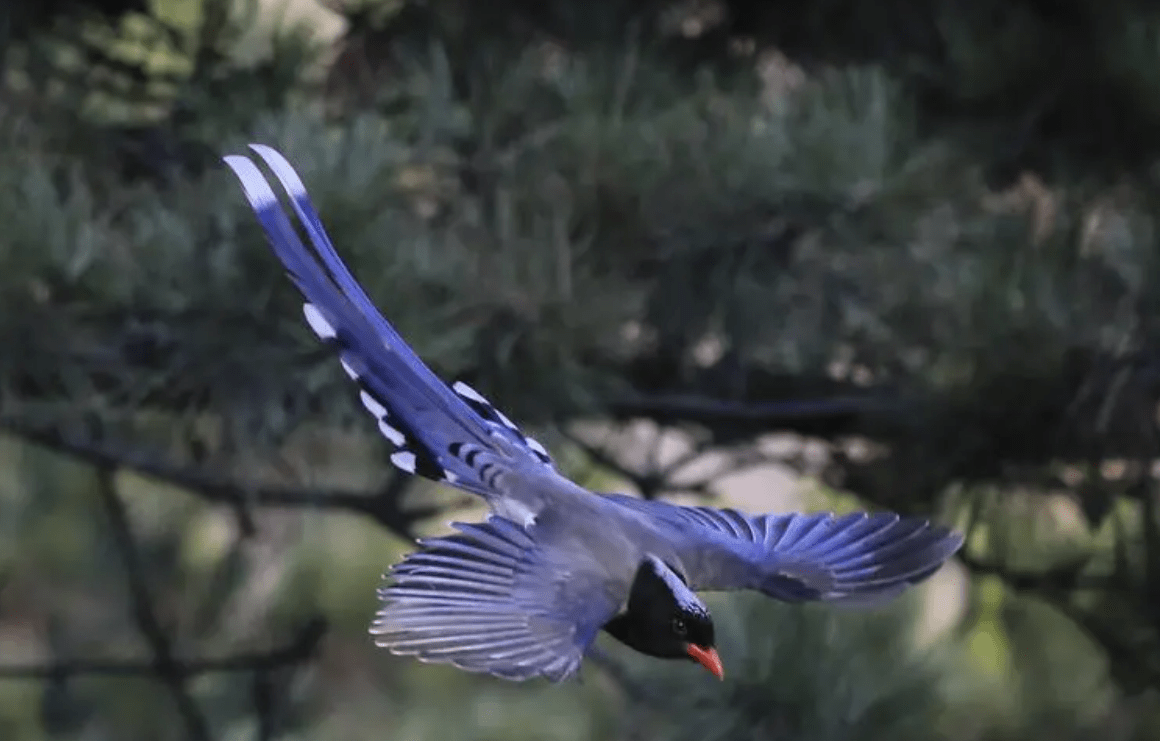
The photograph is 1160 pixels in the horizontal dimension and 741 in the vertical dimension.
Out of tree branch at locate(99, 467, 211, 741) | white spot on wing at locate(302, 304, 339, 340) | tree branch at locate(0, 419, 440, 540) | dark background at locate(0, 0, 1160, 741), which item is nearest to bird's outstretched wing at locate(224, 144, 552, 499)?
white spot on wing at locate(302, 304, 339, 340)

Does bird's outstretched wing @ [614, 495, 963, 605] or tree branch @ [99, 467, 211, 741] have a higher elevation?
bird's outstretched wing @ [614, 495, 963, 605]

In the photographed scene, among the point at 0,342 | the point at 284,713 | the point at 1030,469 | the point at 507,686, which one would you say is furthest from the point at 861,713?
the point at 507,686

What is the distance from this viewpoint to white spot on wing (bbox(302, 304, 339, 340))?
0.49 m

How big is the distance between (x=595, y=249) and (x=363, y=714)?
859mm

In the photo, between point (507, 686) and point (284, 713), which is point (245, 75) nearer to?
point (284, 713)

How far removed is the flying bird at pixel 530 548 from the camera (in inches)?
17.0

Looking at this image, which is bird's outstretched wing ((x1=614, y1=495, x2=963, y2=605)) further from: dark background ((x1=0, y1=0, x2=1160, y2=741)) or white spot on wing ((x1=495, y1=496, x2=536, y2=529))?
dark background ((x1=0, y1=0, x2=1160, y2=741))

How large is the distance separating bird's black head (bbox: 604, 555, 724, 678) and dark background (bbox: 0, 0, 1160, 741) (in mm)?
266

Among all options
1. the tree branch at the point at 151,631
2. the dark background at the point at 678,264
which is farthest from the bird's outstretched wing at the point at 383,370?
the tree branch at the point at 151,631

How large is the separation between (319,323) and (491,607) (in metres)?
0.09

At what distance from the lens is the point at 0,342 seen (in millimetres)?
802

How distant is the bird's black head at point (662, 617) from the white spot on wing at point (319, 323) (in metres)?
0.10

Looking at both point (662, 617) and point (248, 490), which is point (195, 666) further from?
point (662, 617)

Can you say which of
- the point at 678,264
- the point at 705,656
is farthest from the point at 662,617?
the point at 678,264
